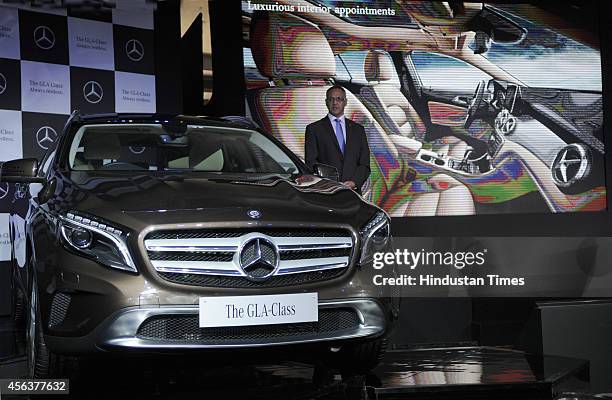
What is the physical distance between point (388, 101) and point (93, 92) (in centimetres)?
273

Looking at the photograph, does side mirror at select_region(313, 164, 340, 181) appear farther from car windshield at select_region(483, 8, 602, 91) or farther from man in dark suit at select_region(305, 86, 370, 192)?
car windshield at select_region(483, 8, 602, 91)

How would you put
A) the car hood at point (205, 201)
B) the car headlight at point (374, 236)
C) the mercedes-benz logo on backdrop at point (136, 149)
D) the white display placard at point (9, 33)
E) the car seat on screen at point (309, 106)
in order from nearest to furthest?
the car hood at point (205, 201) < the car headlight at point (374, 236) < the mercedes-benz logo on backdrop at point (136, 149) < the white display placard at point (9, 33) < the car seat on screen at point (309, 106)

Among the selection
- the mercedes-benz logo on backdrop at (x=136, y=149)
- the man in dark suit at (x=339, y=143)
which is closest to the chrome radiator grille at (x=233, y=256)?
the mercedes-benz logo on backdrop at (x=136, y=149)

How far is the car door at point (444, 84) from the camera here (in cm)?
715

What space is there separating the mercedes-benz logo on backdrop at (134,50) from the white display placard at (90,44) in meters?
0.14

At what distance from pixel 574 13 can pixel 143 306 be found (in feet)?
21.1

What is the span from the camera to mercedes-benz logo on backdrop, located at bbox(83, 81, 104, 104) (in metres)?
5.98

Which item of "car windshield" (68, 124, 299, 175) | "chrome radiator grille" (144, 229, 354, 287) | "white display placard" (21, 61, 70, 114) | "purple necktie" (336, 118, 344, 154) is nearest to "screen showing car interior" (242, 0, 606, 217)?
"purple necktie" (336, 118, 344, 154)

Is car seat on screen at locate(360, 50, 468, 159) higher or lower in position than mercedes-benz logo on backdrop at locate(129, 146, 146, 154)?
higher

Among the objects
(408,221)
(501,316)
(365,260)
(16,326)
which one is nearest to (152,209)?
(365,260)

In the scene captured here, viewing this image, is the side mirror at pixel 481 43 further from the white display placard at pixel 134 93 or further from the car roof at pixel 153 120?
the car roof at pixel 153 120

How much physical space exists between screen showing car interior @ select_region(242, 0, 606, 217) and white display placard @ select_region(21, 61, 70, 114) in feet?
5.56

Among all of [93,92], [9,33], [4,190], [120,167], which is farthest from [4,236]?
[120,167]

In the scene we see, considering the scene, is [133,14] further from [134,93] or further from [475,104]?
[475,104]
